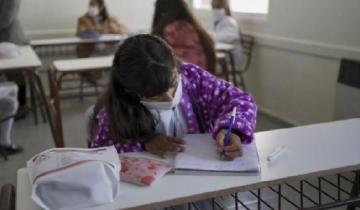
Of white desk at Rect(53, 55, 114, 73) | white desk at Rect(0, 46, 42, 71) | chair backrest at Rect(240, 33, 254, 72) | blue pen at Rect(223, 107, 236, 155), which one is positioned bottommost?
chair backrest at Rect(240, 33, 254, 72)

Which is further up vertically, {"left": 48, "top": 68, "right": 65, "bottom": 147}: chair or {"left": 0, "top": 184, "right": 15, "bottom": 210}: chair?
{"left": 0, "top": 184, "right": 15, "bottom": 210}: chair

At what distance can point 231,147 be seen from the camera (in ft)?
3.64

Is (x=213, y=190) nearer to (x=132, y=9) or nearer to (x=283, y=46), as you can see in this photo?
(x=283, y=46)

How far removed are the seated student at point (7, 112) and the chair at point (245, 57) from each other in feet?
6.39

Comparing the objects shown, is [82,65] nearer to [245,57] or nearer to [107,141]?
[107,141]

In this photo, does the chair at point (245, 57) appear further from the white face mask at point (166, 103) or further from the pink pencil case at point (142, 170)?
the pink pencil case at point (142, 170)

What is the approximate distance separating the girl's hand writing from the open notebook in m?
0.01

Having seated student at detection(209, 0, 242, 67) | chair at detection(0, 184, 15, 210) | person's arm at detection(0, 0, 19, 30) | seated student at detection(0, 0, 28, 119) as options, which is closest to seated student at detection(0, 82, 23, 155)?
seated student at detection(0, 0, 28, 119)

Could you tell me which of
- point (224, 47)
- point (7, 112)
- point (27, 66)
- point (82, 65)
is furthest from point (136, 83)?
point (224, 47)

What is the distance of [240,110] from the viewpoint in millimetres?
1263

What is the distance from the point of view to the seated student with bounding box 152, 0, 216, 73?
2684 mm

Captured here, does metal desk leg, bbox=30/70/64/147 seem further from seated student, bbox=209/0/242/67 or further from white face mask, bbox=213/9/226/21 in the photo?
white face mask, bbox=213/9/226/21

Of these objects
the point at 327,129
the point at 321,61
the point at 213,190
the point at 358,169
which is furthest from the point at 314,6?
the point at 213,190

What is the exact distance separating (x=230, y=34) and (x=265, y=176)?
3077 millimetres
